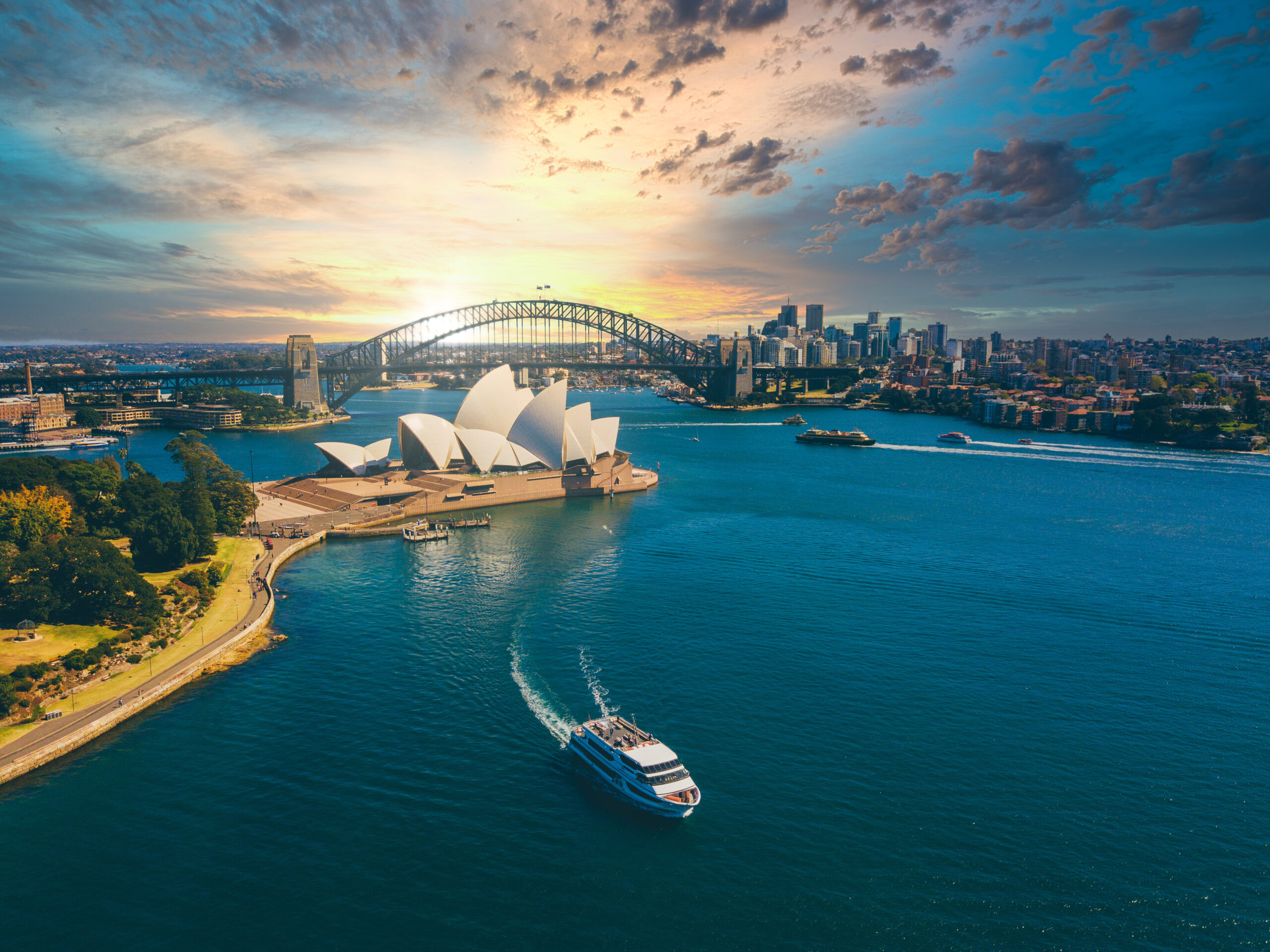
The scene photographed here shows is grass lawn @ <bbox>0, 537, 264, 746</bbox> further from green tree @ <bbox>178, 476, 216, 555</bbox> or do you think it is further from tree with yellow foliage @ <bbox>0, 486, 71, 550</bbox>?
tree with yellow foliage @ <bbox>0, 486, 71, 550</bbox>

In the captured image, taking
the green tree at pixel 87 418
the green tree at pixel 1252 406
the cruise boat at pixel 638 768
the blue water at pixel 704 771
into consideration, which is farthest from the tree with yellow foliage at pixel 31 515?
the green tree at pixel 1252 406

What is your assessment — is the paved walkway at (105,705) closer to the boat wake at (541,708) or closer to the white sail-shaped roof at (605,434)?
the boat wake at (541,708)

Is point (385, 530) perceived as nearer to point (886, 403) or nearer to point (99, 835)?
point (99, 835)

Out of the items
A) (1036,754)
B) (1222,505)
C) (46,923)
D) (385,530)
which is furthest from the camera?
(1222,505)

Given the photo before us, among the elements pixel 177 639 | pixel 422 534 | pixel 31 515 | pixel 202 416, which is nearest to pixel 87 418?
pixel 202 416

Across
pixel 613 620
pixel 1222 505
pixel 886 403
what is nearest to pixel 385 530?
pixel 613 620
